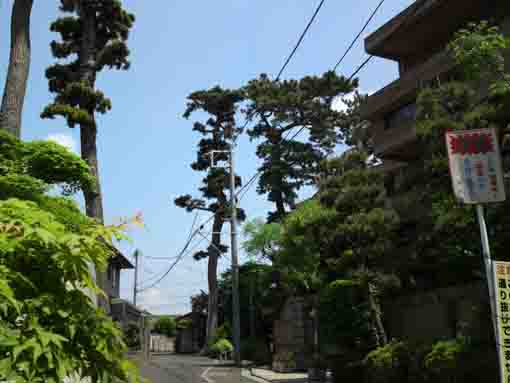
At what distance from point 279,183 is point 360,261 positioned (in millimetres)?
21099

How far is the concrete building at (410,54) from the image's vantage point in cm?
2292

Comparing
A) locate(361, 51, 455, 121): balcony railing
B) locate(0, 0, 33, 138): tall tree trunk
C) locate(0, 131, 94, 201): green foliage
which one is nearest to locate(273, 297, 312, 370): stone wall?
locate(361, 51, 455, 121): balcony railing

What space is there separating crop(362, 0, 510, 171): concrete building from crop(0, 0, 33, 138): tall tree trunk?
50.8 feet

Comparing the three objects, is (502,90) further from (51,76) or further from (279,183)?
(279,183)

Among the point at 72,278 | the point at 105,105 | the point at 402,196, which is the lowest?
the point at 72,278

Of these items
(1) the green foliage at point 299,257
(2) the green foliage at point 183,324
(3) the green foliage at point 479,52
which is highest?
(3) the green foliage at point 479,52

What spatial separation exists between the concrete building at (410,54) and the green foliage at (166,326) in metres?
39.2

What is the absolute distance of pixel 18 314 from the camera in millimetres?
2459

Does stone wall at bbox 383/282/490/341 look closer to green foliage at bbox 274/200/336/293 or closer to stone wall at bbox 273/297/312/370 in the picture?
green foliage at bbox 274/200/336/293

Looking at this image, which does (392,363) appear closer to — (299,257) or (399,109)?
(299,257)

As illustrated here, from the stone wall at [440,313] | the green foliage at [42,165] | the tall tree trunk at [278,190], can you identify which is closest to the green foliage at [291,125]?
the tall tree trunk at [278,190]

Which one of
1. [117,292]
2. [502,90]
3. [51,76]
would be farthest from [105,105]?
[117,292]

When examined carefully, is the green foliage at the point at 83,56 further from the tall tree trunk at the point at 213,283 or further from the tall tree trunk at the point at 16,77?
the tall tree trunk at the point at 213,283

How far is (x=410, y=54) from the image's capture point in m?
28.3
